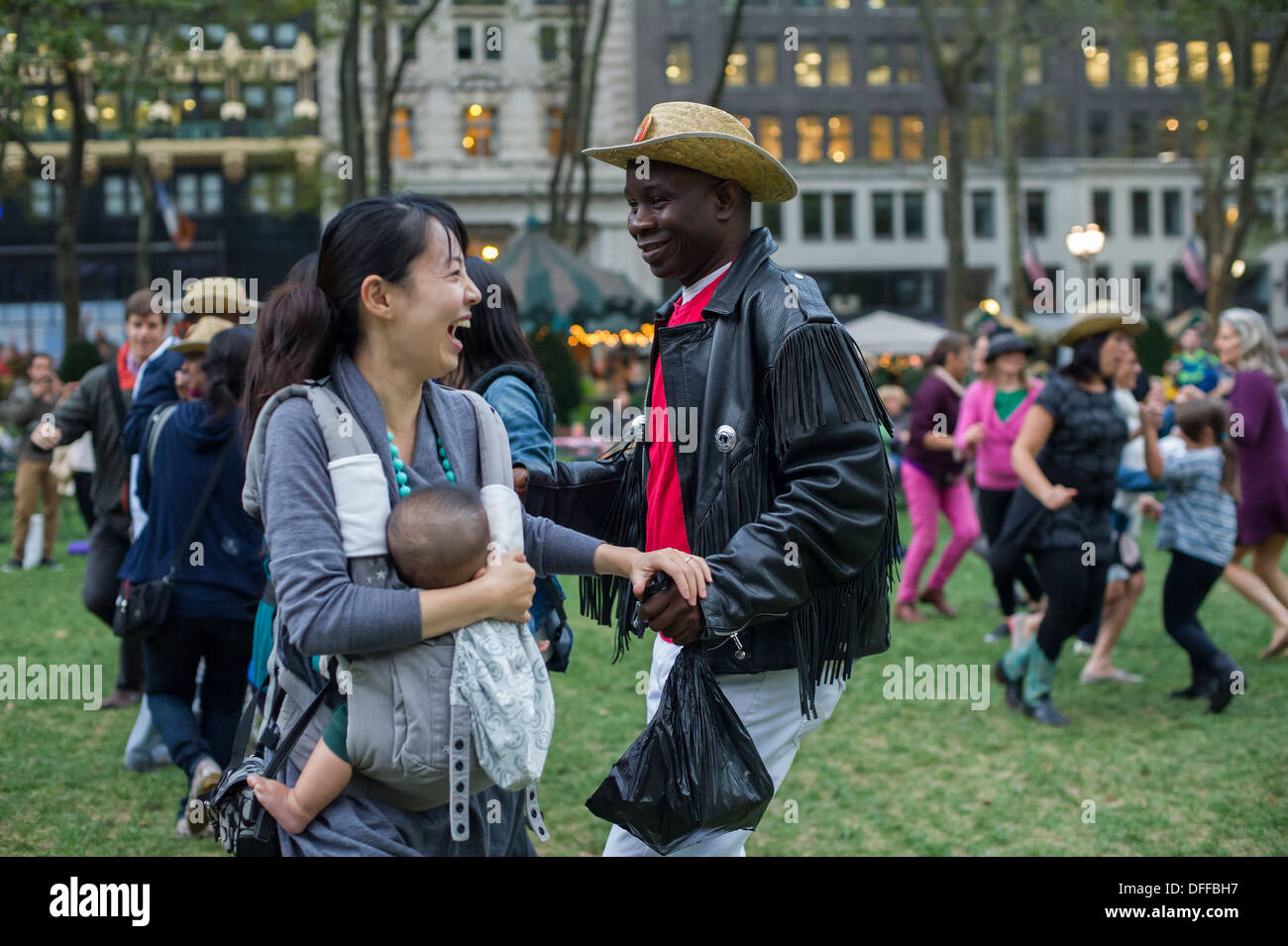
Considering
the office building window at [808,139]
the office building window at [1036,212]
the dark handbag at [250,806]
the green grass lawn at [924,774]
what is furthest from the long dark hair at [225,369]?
the office building window at [1036,212]

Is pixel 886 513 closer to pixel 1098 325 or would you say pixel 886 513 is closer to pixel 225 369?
pixel 225 369

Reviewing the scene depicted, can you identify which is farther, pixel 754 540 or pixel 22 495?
pixel 22 495

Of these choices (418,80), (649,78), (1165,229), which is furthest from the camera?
(1165,229)

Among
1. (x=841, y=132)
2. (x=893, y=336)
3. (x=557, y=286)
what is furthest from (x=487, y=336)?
(x=841, y=132)

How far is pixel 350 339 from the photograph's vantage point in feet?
8.76

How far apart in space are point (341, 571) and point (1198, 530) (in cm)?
629

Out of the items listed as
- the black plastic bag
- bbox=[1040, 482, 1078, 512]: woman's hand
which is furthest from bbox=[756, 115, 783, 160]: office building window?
the black plastic bag

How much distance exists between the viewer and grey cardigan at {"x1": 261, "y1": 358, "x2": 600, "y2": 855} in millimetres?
2350

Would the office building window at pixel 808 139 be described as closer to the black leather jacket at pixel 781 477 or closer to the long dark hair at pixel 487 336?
the long dark hair at pixel 487 336

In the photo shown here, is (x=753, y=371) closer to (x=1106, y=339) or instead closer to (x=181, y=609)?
(x=181, y=609)

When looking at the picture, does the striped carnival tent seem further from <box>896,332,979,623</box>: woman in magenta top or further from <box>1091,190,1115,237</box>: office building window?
<box>1091,190,1115,237</box>: office building window

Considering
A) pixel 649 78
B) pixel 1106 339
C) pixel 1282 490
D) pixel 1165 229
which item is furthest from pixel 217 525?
pixel 1165 229

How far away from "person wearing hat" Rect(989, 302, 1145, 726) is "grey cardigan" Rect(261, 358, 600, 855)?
4.78 metres

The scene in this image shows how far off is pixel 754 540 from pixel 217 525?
2968 mm
